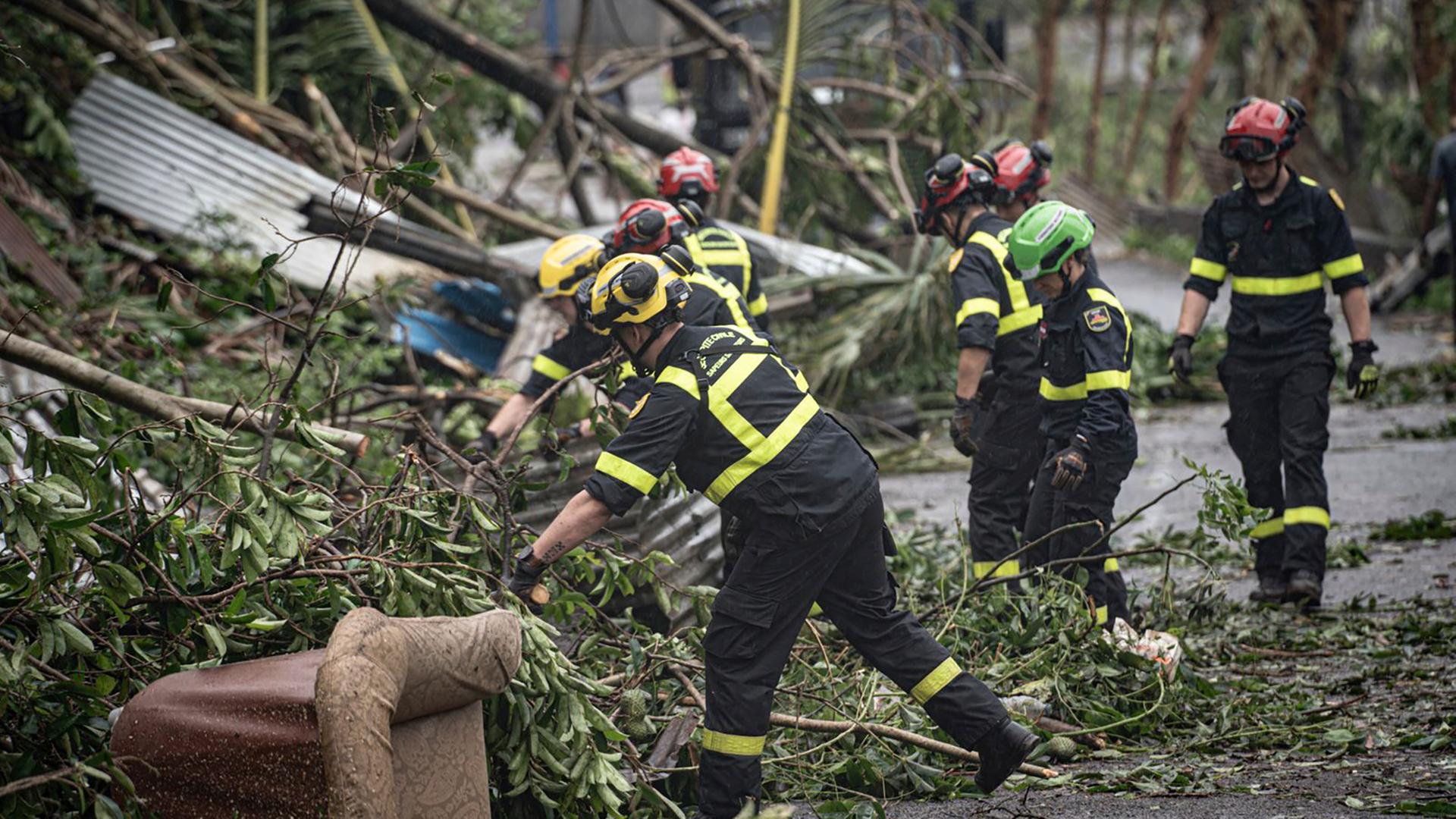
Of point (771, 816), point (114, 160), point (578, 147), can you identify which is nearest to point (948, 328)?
point (578, 147)

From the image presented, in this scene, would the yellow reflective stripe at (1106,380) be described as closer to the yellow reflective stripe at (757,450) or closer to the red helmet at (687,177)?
the yellow reflective stripe at (757,450)

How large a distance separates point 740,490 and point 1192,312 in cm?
318

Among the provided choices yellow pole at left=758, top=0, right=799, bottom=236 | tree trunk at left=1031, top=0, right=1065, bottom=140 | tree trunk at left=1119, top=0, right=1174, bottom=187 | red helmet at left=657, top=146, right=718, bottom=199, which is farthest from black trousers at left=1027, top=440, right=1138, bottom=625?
tree trunk at left=1119, top=0, right=1174, bottom=187

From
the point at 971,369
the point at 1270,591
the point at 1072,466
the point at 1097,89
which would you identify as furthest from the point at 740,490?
the point at 1097,89

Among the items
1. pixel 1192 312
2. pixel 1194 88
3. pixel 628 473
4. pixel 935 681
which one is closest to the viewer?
pixel 628 473

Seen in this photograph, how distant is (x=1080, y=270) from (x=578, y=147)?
6.25 metres

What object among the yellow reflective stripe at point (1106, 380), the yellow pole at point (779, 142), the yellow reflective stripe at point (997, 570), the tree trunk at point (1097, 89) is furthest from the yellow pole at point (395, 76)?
the tree trunk at point (1097, 89)

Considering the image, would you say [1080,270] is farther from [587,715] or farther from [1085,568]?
[587,715]

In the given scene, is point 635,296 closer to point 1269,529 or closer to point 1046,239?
point 1046,239

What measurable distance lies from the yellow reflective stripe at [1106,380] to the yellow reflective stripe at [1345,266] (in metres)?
1.44

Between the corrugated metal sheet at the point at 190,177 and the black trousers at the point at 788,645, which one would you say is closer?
the black trousers at the point at 788,645

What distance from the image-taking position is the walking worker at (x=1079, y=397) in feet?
16.7

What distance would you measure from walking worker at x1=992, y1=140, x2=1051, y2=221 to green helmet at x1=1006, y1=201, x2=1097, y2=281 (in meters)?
1.23

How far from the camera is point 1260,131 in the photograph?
5.80m
